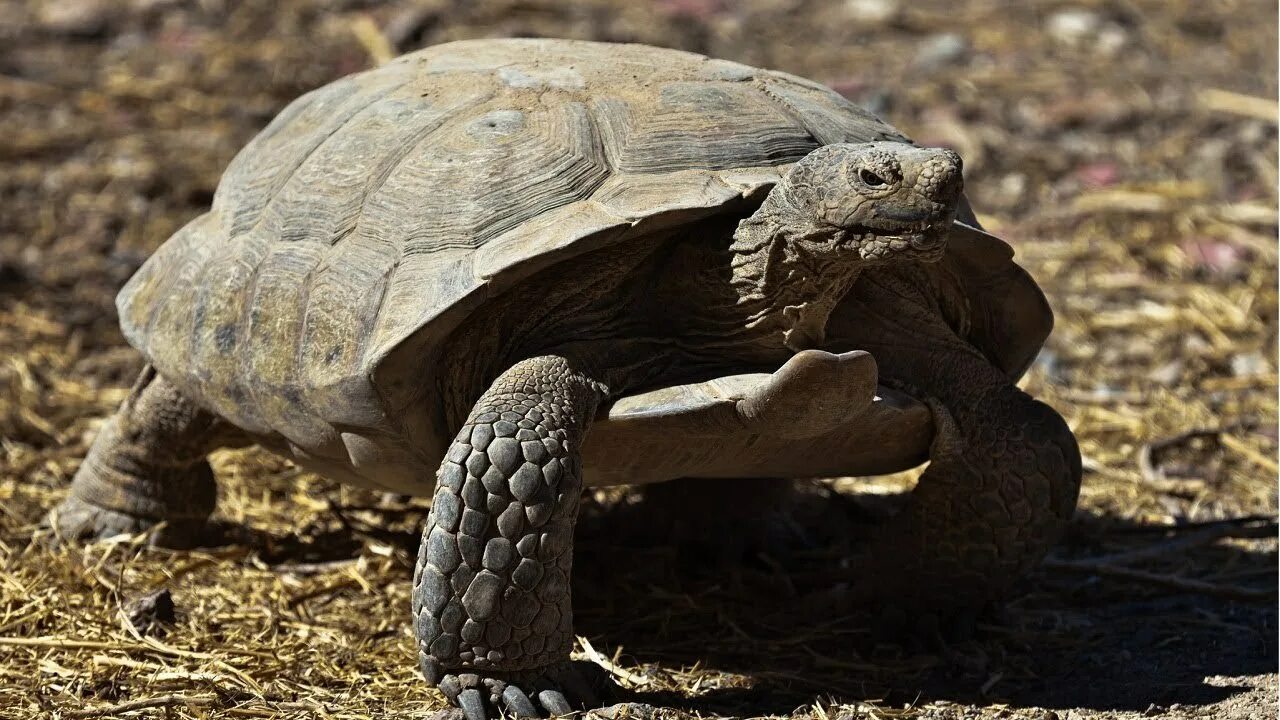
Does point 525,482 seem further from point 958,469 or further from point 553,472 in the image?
point 958,469

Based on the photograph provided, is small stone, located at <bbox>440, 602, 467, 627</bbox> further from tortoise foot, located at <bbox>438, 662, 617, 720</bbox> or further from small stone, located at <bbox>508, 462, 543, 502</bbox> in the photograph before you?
small stone, located at <bbox>508, 462, 543, 502</bbox>

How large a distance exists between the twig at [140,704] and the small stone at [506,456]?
85 cm

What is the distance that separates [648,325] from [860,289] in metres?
0.48

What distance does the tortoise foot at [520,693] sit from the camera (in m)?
3.01

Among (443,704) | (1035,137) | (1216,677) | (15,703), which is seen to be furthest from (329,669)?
(1035,137)

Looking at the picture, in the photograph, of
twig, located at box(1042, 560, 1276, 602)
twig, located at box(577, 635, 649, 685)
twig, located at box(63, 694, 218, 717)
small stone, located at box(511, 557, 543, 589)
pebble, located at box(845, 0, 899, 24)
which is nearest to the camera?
small stone, located at box(511, 557, 543, 589)

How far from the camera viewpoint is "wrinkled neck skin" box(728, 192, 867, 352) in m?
3.02

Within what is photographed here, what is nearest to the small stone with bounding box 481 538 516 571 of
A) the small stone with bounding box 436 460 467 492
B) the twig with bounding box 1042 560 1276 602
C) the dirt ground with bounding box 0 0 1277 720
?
the small stone with bounding box 436 460 467 492

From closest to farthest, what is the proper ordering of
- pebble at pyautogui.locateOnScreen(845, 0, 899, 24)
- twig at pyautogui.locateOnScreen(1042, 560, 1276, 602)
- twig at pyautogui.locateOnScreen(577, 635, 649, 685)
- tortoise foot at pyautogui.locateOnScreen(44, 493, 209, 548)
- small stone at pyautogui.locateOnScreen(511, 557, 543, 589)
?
1. small stone at pyautogui.locateOnScreen(511, 557, 543, 589)
2. twig at pyautogui.locateOnScreen(577, 635, 649, 685)
3. twig at pyautogui.locateOnScreen(1042, 560, 1276, 602)
4. tortoise foot at pyautogui.locateOnScreen(44, 493, 209, 548)
5. pebble at pyautogui.locateOnScreen(845, 0, 899, 24)

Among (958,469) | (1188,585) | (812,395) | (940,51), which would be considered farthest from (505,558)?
(940,51)

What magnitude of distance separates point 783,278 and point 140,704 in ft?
5.21

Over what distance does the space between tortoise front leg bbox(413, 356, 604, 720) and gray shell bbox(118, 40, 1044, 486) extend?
314 mm

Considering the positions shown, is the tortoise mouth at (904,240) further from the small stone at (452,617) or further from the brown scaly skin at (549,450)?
the small stone at (452,617)

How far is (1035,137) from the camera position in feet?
27.4
